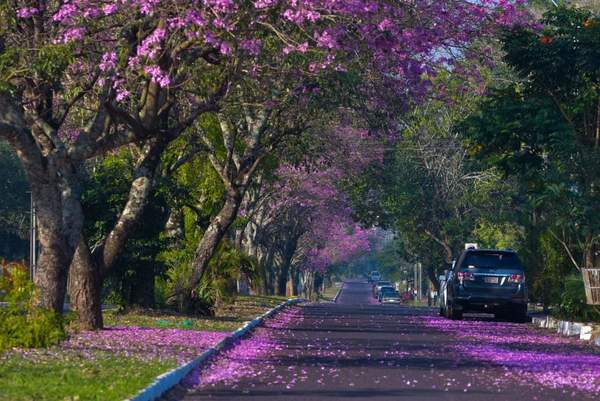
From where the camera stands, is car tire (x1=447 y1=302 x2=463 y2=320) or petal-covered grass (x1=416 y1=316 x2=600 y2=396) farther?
car tire (x1=447 y1=302 x2=463 y2=320)

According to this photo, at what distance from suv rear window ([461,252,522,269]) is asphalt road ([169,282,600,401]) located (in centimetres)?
583

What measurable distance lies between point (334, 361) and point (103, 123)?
211 inches

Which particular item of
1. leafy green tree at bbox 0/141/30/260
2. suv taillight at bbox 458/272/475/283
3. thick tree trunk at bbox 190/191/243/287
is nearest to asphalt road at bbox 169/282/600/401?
thick tree trunk at bbox 190/191/243/287

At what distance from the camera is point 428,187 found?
66.6 metres

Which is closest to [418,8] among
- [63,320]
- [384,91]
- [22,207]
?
[384,91]

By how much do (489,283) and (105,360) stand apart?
65.6 ft

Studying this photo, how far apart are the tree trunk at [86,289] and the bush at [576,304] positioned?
11196 mm

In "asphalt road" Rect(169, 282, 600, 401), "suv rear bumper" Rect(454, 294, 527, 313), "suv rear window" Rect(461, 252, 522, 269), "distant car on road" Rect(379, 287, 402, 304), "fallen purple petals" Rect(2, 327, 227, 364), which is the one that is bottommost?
"asphalt road" Rect(169, 282, 600, 401)

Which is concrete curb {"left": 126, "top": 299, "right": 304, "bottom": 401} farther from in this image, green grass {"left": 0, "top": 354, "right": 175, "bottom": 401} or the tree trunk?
the tree trunk

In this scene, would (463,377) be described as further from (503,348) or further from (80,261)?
(80,261)

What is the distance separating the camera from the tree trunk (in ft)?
81.3

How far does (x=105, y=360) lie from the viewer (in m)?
17.5

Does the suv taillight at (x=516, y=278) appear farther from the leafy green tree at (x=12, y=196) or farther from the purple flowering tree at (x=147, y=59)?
the leafy green tree at (x=12, y=196)

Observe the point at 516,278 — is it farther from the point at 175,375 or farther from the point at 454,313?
the point at 175,375
